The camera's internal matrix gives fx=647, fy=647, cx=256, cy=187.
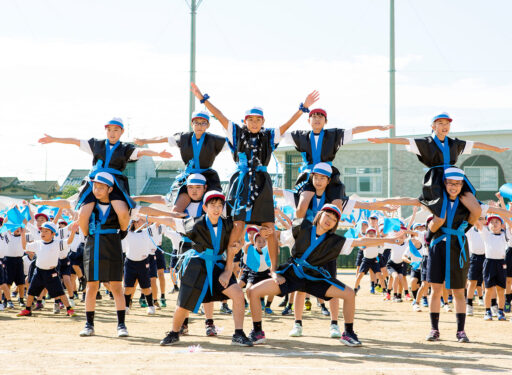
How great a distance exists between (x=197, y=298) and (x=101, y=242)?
5.81 ft

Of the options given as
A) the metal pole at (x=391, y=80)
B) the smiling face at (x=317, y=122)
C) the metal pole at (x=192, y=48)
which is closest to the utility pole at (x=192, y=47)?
the metal pole at (x=192, y=48)

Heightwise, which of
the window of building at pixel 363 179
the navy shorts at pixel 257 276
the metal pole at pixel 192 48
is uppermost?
the metal pole at pixel 192 48

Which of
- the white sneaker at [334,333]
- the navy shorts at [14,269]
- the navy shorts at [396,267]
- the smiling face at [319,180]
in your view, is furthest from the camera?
the navy shorts at [396,267]

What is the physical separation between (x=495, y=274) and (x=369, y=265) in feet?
19.3

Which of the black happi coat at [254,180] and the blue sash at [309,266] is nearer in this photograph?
the blue sash at [309,266]

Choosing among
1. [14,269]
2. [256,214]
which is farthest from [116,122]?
[14,269]

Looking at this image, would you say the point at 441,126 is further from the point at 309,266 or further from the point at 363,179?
the point at 363,179

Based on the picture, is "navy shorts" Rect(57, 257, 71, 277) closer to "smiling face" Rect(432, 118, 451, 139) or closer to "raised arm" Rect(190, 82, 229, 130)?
"raised arm" Rect(190, 82, 229, 130)

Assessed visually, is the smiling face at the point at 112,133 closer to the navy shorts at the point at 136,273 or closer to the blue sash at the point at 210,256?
the blue sash at the point at 210,256

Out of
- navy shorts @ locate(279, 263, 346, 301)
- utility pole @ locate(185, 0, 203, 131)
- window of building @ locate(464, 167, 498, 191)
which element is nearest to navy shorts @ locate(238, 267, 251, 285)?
navy shorts @ locate(279, 263, 346, 301)

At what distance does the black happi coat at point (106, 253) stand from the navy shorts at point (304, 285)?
7.85 feet

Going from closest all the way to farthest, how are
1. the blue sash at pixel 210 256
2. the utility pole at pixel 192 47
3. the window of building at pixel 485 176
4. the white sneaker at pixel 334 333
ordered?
the blue sash at pixel 210 256 < the white sneaker at pixel 334 333 < the utility pole at pixel 192 47 < the window of building at pixel 485 176

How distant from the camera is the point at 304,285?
322 inches

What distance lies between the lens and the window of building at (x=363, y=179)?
124 ft
